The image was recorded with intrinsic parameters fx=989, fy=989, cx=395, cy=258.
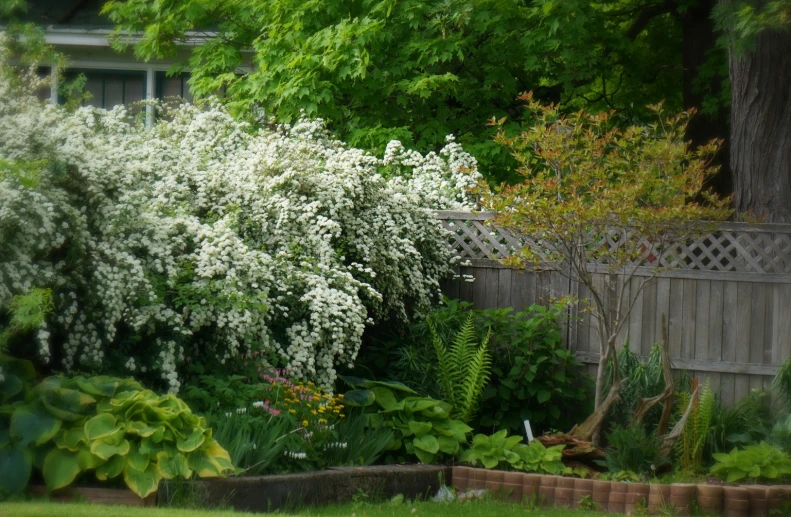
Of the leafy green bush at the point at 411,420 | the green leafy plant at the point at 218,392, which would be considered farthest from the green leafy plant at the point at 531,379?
the green leafy plant at the point at 218,392

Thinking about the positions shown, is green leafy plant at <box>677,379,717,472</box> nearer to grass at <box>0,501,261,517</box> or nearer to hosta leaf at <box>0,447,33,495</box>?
grass at <box>0,501,261,517</box>

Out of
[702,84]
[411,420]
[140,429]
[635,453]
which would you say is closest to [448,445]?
[411,420]

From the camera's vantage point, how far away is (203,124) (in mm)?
9547

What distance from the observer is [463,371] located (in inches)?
340

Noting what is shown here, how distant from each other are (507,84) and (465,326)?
5766 millimetres

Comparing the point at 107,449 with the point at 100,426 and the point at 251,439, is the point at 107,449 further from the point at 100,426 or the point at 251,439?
the point at 251,439

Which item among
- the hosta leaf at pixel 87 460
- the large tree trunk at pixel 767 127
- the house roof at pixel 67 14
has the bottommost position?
the hosta leaf at pixel 87 460

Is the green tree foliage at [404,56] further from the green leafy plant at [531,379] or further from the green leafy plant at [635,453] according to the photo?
the green leafy plant at [635,453]

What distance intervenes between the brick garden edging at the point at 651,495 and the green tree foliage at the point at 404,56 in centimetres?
644

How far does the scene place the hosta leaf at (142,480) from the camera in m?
5.61

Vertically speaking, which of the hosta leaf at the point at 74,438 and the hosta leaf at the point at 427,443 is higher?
the hosta leaf at the point at 74,438

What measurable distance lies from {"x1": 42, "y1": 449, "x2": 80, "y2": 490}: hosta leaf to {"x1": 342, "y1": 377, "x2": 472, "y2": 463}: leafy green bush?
2.62 metres

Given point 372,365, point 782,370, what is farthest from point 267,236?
point 782,370

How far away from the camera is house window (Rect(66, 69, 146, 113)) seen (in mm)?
16688
